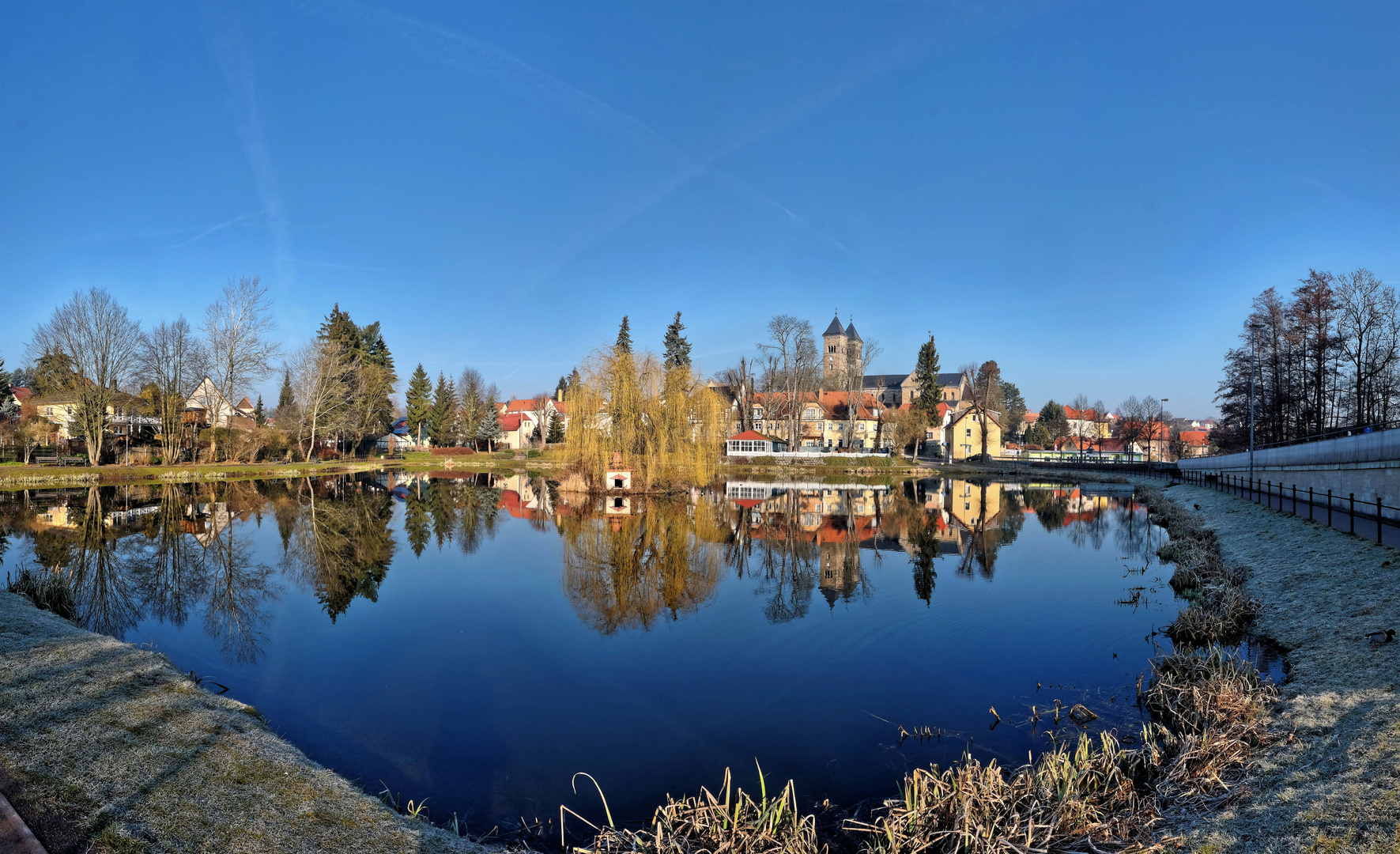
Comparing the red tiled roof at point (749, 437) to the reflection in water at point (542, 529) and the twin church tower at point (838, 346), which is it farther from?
the twin church tower at point (838, 346)

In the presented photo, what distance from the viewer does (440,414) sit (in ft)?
225

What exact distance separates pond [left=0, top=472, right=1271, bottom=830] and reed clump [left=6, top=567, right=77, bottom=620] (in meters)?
0.36

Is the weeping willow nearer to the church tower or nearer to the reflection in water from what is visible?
the reflection in water

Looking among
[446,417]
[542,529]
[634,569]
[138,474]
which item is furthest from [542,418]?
[634,569]

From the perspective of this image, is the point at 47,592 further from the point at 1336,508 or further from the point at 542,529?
the point at 1336,508

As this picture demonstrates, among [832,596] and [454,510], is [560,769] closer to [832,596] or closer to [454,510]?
[832,596]

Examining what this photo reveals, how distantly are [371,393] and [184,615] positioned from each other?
47922 millimetres

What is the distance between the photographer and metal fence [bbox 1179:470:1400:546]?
1338cm

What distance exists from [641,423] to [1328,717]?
2618 centimetres

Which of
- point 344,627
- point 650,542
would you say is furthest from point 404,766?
point 650,542

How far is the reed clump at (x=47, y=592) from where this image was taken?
1077cm

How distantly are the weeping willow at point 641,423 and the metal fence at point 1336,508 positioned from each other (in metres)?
20.9

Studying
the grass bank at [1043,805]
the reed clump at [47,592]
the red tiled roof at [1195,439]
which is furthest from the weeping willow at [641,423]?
the red tiled roof at [1195,439]

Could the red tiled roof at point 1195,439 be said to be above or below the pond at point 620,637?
above
